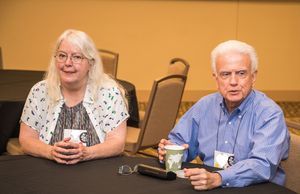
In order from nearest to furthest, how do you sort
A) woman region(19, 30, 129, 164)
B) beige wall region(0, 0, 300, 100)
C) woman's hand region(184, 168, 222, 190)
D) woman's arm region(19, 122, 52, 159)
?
woman's hand region(184, 168, 222, 190) → woman's arm region(19, 122, 52, 159) → woman region(19, 30, 129, 164) → beige wall region(0, 0, 300, 100)

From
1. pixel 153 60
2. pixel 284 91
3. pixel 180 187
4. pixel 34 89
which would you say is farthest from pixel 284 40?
pixel 180 187

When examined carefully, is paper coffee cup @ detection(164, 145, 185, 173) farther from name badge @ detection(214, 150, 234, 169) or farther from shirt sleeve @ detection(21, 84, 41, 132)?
shirt sleeve @ detection(21, 84, 41, 132)

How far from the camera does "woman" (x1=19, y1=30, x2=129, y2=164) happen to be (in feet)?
9.53

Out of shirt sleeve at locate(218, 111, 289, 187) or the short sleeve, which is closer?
shirt sleeve at locate(218, 111, 289, 187)

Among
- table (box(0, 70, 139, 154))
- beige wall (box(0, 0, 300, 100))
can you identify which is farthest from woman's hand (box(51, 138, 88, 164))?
beige wall (box(0, 0, 300, 100))

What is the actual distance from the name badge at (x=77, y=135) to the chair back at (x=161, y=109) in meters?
1.32

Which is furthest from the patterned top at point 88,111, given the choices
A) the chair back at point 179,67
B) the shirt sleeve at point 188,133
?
the chair back at point 179,67

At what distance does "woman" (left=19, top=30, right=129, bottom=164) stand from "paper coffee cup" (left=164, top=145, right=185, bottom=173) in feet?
1.93

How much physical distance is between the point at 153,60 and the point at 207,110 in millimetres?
5194

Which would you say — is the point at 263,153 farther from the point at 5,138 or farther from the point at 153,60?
the point at 153,60

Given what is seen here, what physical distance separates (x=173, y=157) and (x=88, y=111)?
81 cm

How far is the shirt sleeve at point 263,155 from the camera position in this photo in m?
2.16

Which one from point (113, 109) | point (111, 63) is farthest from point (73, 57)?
point (111, 63)

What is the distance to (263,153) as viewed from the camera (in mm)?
2287
